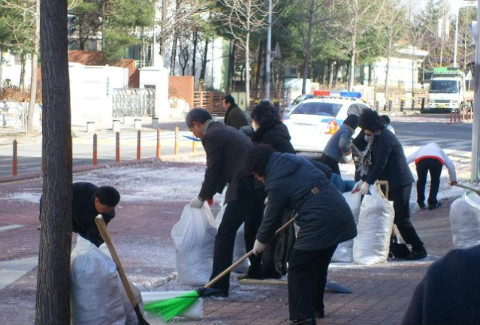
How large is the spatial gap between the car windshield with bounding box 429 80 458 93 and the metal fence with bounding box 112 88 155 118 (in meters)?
26.6

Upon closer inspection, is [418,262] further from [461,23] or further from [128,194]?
[461,23]

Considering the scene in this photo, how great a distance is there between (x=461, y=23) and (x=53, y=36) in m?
Result: 87.1

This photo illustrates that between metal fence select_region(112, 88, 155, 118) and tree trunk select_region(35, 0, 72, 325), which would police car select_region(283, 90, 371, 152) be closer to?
tree trunk select_region(35, 0, 72, 325)

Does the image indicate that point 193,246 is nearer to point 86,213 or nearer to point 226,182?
point 226,182

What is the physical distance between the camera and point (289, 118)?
74.9ft

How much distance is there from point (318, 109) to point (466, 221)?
564 inches

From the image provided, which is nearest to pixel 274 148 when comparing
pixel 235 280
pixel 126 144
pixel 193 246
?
pixel 193 246

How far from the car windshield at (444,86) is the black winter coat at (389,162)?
55131 mm

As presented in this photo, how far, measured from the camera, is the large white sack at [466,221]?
28.9ft

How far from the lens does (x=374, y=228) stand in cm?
926

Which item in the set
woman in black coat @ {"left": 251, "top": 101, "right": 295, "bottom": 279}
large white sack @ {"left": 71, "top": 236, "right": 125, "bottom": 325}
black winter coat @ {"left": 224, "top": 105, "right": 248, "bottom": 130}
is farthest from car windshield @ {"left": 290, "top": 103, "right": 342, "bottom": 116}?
large white sack @ {"left": 71, "top": 236, "right": 125, "bottom": 325}

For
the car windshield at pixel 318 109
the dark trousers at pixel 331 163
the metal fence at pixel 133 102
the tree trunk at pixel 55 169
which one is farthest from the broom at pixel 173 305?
the metal fence at pixel 133 102

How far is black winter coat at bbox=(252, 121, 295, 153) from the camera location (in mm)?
8359

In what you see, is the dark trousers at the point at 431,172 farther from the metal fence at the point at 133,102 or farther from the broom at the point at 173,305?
the metal fence at the point at 133,102
